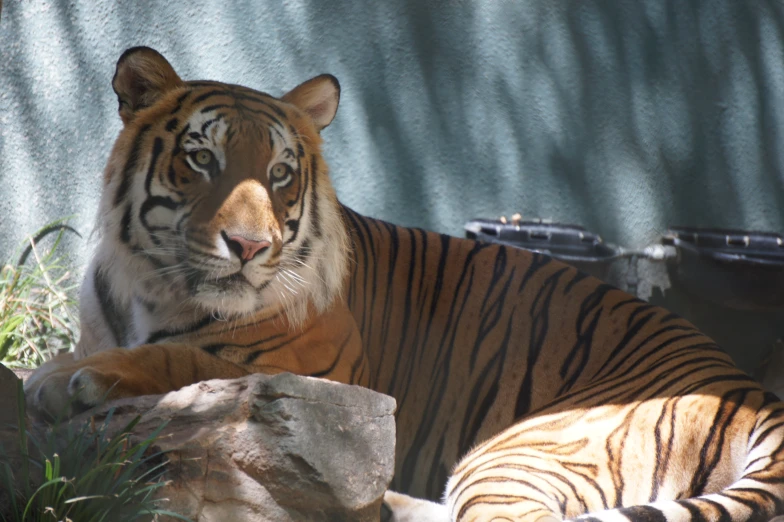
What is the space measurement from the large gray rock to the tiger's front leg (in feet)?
0.25

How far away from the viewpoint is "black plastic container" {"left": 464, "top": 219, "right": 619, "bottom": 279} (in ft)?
16.9

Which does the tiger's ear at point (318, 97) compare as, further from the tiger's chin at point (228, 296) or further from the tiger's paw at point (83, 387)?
the tiger's paw at point (83, 387)

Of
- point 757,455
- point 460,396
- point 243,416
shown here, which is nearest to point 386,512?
point 460,396

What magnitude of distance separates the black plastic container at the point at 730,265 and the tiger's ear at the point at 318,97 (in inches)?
116

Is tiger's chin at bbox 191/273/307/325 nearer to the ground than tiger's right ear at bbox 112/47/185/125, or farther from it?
nearer to the ground

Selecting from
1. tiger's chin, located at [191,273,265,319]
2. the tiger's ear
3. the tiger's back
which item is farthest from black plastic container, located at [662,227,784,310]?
tiger's chin, located at [191,273,265,319]

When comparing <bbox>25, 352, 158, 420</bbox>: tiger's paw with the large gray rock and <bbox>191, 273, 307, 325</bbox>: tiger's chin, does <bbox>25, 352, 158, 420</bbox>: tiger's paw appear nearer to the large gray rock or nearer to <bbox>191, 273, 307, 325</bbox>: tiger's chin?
the large gray rock

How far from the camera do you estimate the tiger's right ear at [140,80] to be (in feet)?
9.62

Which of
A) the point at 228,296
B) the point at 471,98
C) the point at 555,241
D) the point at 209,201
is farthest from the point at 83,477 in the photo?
the point at 471,98

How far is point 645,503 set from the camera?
2734 mm

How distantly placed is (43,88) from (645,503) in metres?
4.28

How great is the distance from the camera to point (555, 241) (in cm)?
523

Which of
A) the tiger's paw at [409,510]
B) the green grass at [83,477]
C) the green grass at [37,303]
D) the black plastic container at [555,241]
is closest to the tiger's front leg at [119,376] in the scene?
the green grass at [83,477]

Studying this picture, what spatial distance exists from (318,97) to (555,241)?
92.8 inches
